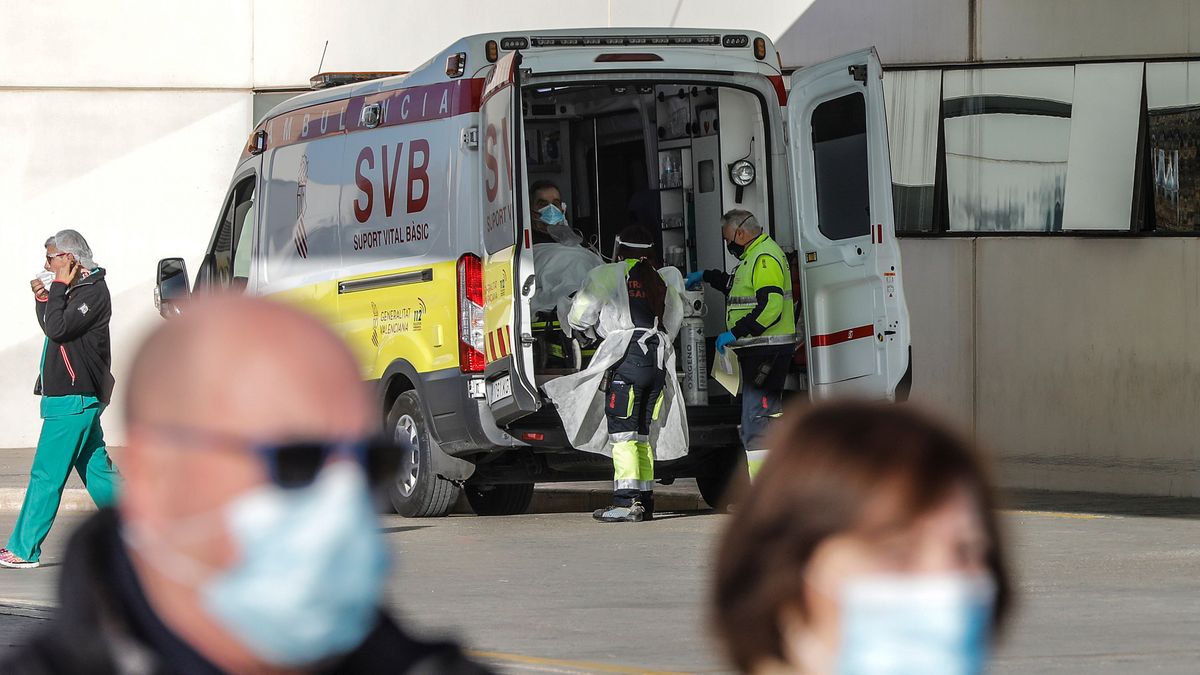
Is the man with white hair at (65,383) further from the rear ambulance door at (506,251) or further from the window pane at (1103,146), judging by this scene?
the window pane at (1103,146)

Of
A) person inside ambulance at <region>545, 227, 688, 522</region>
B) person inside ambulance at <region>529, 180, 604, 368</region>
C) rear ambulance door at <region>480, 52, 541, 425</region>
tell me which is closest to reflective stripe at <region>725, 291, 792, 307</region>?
person inside ambulance at <region>545, 227, 688, 522</region>

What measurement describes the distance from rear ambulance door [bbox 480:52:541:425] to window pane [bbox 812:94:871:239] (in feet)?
6.17

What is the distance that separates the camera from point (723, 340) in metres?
11.7

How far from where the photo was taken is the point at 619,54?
36.3 ft

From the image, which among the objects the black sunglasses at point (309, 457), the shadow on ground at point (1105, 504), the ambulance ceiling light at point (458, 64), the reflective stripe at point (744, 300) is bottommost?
the shadow on ground at point (1105, 504)

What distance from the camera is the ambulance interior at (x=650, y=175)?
11922 millimetres

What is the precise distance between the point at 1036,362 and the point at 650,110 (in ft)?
11.4

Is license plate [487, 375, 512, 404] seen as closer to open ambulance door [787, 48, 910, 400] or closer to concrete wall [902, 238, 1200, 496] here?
open ambulance door [787, 48, 910, 400]

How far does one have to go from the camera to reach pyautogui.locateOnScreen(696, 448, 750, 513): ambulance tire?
1231cm

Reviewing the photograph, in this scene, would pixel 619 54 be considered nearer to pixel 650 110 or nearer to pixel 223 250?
pixel 650 110

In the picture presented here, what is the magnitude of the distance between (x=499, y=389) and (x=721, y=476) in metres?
2.29

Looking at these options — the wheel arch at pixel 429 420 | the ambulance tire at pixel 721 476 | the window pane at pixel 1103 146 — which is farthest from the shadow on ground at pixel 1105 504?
the wheel arch at pixel 429 420

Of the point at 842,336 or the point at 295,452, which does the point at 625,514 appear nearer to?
the point at 842,336

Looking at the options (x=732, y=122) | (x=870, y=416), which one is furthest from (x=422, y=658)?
(x=732, y=122)
